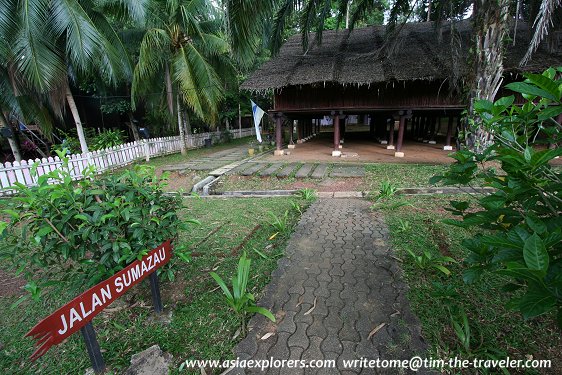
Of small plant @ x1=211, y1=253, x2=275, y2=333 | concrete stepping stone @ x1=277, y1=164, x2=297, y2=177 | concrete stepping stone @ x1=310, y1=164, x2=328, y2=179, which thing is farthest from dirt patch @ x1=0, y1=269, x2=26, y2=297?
concrete stepping stone @ x1=310, y1=164, x2=328, y2=179

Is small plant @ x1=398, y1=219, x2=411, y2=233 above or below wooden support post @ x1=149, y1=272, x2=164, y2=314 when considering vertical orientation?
below

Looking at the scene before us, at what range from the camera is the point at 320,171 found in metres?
7.58

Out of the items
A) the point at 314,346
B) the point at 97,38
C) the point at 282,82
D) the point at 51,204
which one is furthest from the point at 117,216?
the point at 282,82

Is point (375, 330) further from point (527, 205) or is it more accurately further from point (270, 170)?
point (270, 170)

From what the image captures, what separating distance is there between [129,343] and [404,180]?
622 centimetres

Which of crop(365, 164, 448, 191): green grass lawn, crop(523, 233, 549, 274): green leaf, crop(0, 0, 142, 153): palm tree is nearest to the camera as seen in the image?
crop(523, 233, 549, 274): green leaf

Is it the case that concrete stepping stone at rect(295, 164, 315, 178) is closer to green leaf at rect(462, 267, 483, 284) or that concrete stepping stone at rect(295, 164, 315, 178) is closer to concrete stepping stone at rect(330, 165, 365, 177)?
concrete stepping stone at rect(330, 165, 365, 177)

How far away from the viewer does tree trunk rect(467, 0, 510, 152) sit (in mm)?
6477

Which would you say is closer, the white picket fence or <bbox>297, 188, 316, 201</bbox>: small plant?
<bbox>297, 188, 316, 201</bbox>: small plant

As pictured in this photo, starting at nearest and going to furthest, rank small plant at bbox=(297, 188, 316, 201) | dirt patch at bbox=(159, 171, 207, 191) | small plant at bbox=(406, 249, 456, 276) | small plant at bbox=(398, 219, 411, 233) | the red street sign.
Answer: the red street sign
small plant at bbox=(406, 249, 456, 276)
small plant at bbox=(398, 219, 411, 233)
small plant at bbox=(297, 188, 316, 201)
dirt patch at bbox=(159, 171, 207, 191)

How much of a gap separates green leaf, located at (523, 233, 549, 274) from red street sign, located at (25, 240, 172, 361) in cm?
181

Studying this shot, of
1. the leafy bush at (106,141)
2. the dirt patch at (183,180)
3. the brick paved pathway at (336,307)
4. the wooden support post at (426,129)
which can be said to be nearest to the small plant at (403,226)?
the brick paved pathway at (336,307)

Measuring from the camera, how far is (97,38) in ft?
24.4

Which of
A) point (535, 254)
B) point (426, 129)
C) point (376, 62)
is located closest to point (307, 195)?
point (535, 254)
